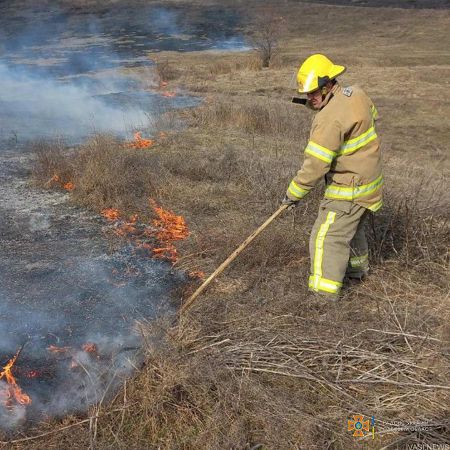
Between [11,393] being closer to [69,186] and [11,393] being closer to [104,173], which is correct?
[104,173]

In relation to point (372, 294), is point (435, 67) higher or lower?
lower

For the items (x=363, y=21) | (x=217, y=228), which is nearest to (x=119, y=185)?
(x=217, y=228)

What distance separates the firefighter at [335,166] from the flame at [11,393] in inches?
82.6

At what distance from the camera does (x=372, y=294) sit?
3.82 m

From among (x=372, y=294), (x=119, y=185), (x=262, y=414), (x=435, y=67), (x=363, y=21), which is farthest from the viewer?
(x=363, y=21)

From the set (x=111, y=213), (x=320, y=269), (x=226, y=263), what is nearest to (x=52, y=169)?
(x=111, y=213)

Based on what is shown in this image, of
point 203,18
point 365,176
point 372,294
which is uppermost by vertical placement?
point 365,176

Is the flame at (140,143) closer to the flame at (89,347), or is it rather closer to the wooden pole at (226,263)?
the wooden pole at (226,263)

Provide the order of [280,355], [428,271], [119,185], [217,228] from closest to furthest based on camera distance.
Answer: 1. [280,355]
2. [428,271]
3. [217,228]
4. [119,185]

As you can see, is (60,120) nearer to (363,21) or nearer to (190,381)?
(190,381)

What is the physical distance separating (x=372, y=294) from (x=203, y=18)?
38.6 meters

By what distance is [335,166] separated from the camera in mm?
3533

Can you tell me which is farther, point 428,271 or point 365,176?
point 428,271

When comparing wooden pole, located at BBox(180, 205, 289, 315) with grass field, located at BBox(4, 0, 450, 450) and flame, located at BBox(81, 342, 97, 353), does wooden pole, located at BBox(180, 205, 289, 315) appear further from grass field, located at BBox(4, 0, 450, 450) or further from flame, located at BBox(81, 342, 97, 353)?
flame, located at BBox(81, 342, 97, 353)
